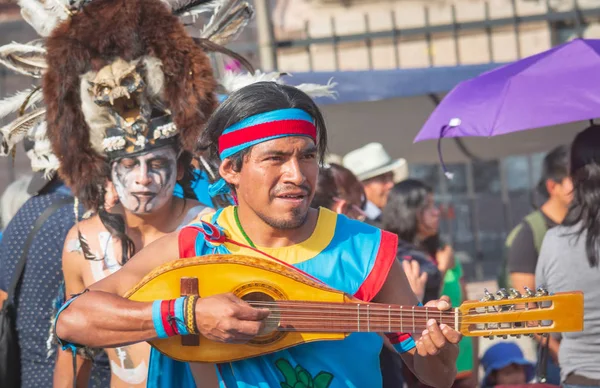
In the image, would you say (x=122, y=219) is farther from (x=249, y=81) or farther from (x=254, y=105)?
(x=254, y=105)

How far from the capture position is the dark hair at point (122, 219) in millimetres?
4477

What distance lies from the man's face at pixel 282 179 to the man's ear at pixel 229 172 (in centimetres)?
10

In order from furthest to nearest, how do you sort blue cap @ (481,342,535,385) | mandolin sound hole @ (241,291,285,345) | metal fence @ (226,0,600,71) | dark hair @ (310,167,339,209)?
metal fence @ (226,0,600,71) → blue cap @ (481,342,535,385) → dark hair @ (310,167,339,209) → mandolin sound hole @ (241,291,285,345)

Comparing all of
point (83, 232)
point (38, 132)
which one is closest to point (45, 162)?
point (38, 132)

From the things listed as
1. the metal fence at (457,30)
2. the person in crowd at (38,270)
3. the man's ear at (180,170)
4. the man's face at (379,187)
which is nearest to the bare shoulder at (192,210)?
the man's ear at (180,170)

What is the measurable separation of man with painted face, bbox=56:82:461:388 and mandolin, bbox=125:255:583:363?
8cm

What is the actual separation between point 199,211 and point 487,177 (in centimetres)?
847

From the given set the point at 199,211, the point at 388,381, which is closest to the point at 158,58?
the point at 199,211

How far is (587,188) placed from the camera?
180 inches

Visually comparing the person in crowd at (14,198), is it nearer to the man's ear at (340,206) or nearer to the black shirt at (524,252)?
the man's ear at (340,206)

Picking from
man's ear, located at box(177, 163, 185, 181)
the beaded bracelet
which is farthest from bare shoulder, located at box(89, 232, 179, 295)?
man's ear, located at box(177, 163, 185, 181)

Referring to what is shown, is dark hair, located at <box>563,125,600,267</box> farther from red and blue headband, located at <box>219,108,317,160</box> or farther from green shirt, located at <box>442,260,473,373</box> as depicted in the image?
A: green shirt, located at <box>442,260,473,373</box>

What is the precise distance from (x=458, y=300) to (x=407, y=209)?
689 mm

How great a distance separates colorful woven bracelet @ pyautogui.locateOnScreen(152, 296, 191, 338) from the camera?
298cm
